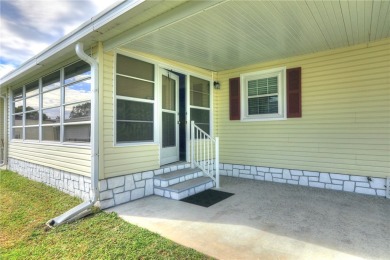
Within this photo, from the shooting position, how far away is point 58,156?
14.7 feet

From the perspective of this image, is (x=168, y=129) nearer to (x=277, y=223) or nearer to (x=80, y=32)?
(x=80, y=32)

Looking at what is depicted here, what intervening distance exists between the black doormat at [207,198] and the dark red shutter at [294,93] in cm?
227

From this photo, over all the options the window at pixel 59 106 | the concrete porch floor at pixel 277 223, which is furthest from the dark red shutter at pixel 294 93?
the window at pixel 59 106

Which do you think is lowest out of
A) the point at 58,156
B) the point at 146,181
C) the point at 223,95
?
the point at 146,181

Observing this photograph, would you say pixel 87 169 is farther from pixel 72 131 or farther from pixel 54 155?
pixel 54 155

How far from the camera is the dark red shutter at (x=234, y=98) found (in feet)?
18.3

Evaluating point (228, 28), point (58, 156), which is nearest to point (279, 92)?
point (228, 28)

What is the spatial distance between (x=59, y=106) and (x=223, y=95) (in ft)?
12.7

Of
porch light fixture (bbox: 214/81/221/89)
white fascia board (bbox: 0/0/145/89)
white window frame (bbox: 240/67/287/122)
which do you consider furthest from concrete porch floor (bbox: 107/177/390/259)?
porch light fixture (bbox: 214/81/221/89)

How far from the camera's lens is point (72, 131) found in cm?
418

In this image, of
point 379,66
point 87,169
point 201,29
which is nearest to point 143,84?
point 201,29

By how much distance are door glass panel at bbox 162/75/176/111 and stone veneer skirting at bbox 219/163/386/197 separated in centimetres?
216

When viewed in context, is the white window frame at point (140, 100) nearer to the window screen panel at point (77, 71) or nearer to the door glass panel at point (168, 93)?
the door glass panel at point (168, 93)

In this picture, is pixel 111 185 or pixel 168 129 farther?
pixel 168 129
